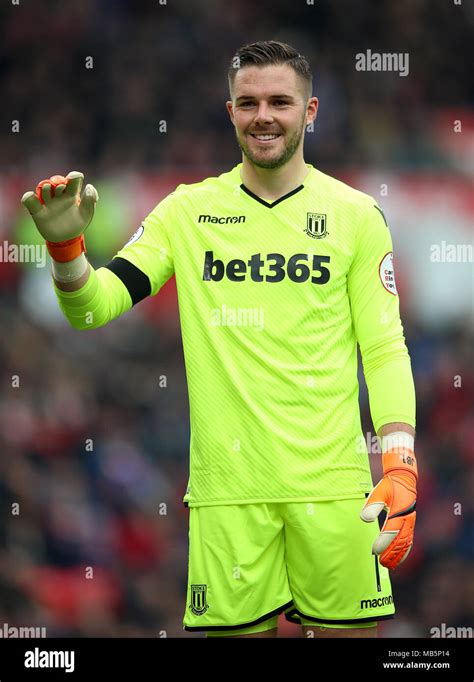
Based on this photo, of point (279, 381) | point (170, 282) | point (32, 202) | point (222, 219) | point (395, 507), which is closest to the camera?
point (32, 202)

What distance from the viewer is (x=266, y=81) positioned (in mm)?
2750

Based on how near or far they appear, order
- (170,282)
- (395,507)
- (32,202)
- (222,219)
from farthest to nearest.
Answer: (170,282)
(222,219)
(395,507)
(32,202)

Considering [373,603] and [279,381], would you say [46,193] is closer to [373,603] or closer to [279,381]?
[279,381]

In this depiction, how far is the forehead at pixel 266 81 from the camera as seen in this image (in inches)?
108

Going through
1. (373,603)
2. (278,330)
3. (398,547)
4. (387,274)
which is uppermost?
(387,274)

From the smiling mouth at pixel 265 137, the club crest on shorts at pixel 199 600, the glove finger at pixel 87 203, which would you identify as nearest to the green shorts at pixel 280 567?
the club crest on shorts at pixel 199 600

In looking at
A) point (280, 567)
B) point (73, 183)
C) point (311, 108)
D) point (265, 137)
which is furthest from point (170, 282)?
point (73, 183)

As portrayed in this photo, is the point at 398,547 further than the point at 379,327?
No

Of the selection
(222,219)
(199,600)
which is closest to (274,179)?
(222,219)

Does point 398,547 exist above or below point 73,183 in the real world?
below

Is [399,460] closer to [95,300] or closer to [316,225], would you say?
[316,225]

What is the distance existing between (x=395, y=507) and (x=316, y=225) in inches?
27.7

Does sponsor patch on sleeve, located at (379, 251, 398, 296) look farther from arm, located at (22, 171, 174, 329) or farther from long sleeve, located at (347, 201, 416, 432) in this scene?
arm, located at (22, 171, 174, 329)

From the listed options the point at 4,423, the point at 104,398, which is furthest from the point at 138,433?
the point at 4,423
